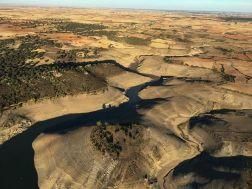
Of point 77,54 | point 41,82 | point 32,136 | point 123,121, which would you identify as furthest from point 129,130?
point 77,54

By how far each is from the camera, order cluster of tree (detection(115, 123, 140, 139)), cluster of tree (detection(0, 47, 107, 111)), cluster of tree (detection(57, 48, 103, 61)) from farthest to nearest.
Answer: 1. cluster of tree (detection(57, 48, 103, 61))
2. cluster of tree (detection(0, 47, 107, 111))
3. cluster of tree (detection(115, 123, 140, 139))

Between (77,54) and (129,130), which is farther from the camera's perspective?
(77,54)

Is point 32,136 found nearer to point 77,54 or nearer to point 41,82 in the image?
point 41,82

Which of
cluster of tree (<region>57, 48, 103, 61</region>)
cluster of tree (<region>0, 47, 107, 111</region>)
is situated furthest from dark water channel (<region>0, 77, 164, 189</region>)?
cluster of tree (<region>57, 48, 103, 61</region>)

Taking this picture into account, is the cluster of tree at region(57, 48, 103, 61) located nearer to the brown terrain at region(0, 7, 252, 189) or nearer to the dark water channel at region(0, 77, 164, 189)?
the brown terrain at region(0, 7, 252, 189)

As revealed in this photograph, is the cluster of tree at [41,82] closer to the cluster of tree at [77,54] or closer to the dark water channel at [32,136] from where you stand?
the dark water channel at [32,136]

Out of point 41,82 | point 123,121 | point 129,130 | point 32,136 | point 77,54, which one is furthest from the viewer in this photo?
point 77,54

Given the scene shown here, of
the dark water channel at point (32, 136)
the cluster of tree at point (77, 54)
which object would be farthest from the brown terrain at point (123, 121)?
the cluster of tree at point (77, 54)

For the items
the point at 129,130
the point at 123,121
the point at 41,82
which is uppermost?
the point at 129,130

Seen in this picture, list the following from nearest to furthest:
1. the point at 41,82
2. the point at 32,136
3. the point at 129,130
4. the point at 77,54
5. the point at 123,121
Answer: the point at 129,130
the point at 32,136
the point at 123,121
the point at 41,82
the point at 77,54
